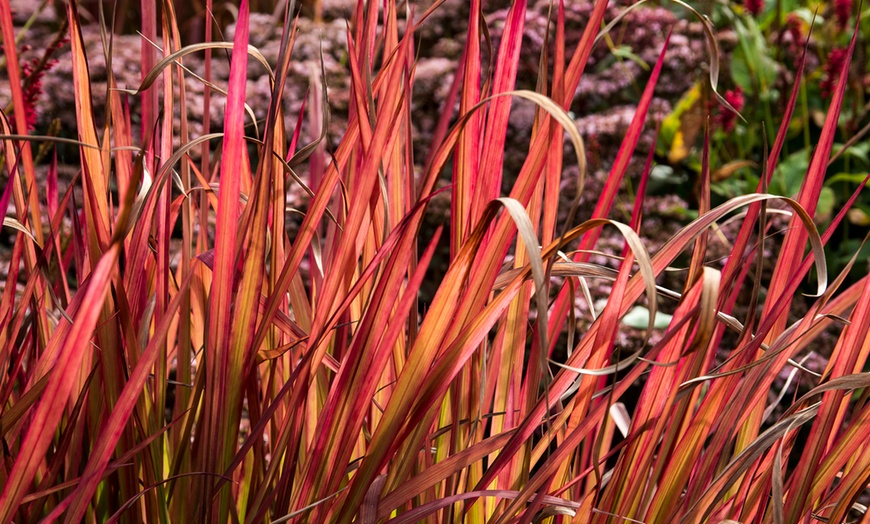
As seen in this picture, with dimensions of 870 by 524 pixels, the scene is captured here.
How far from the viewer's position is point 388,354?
43cm

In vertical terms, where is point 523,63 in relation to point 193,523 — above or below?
above

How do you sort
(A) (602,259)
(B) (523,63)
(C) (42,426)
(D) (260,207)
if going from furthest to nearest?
(B) (523,63)
(A) (602,259)
(D) (260,207)
(C) (42,426)

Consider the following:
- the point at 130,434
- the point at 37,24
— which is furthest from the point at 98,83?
the point at 130,434

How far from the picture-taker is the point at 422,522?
1.64 feet

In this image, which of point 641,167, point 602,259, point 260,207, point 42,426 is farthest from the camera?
point 641,167

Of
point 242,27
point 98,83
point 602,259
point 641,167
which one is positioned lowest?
point 602,259

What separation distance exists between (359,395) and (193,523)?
0.14 m

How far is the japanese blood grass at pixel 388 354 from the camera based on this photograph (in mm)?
413

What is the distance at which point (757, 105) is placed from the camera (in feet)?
6.67

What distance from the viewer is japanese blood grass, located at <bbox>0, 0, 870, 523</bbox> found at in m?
0.41

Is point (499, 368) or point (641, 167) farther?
point (641, 167)

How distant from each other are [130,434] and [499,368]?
0.27 metres

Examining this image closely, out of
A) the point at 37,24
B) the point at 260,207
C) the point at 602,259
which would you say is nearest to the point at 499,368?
the point at 260,207

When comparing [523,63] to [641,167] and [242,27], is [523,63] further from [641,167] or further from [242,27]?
[242,27]
